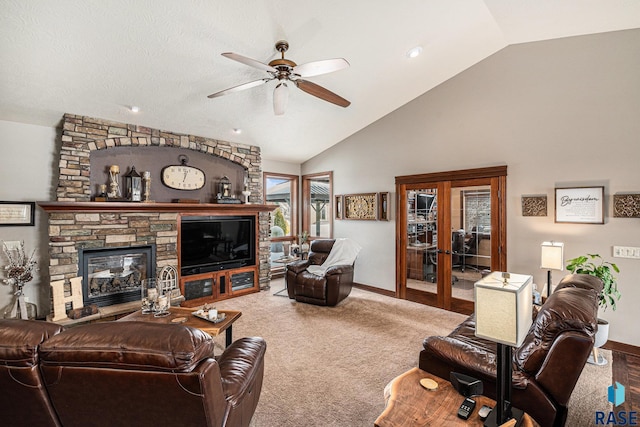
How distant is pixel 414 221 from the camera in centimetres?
497

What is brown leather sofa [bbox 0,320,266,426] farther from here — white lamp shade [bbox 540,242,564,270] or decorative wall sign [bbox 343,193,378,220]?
decorative wall sign [bbox 343,193,378,220]

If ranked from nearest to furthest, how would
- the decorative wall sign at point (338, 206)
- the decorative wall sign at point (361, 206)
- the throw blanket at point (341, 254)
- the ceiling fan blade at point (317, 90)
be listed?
the ceiling fan blade at point (317, 90) < the throw blanket at point (341, 254) < the decorative wall sign at point (361, 206) < the decorative wall sign at point (338, 206)

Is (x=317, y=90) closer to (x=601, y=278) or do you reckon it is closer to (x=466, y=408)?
(x=466, y=408)

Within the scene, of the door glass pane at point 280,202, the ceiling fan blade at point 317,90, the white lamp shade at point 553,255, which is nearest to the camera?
the ceiling fan blade at point 317,90

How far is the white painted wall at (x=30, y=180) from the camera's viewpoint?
3.71m

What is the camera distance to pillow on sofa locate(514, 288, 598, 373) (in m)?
1.61

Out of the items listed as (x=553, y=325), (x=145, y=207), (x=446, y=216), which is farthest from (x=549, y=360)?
(x=145, y=207)

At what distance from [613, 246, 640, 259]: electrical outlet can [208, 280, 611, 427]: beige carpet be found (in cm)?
123

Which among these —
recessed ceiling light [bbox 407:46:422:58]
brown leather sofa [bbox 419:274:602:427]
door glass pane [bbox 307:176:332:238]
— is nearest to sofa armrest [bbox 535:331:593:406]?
brown leather sofa [bbox 419:274:602:427]

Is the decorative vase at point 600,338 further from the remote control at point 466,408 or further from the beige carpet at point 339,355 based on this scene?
the remote control at point 466,408

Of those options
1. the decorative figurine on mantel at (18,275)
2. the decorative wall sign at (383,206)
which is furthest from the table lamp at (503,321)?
the decorative figurine on mantel at (18,275)

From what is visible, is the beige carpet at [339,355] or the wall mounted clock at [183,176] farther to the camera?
the wall mounted clock at [183,176]

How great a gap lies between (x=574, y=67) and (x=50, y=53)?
18.3 ft

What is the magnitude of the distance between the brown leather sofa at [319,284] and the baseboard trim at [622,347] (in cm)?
319
